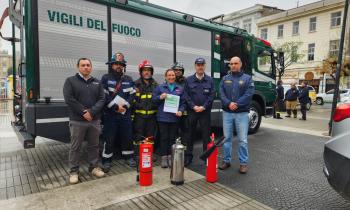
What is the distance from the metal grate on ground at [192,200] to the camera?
3281 mm

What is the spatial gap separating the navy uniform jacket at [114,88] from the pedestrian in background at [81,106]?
26cm

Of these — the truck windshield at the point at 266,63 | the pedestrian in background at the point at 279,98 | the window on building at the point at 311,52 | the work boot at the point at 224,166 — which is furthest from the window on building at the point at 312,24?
the work boot at the point at 224,166

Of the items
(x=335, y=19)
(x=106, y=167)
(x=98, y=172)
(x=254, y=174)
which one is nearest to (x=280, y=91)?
(x=254, y=174)

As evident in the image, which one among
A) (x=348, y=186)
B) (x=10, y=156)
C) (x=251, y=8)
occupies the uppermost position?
(x=251, y=8)

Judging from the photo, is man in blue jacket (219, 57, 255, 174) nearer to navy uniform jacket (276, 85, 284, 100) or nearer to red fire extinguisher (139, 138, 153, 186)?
red fire extinguisher (139, 138, 153, 186)

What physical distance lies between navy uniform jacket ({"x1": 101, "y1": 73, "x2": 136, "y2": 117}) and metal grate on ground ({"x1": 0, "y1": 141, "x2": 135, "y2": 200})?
112 centimetres

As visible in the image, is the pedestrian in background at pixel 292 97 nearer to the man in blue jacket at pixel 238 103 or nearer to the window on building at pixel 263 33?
the man in blue jacket at pixel 238 103

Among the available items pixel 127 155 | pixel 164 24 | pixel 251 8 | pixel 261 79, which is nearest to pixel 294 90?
pixel 261 79

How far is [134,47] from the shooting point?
515 cm

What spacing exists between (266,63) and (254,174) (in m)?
4.80

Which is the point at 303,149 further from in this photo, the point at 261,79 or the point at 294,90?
the point at 294,90

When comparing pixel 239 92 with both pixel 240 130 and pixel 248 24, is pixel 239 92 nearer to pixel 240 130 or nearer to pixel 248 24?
pixel 240 130

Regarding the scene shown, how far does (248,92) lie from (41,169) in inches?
153

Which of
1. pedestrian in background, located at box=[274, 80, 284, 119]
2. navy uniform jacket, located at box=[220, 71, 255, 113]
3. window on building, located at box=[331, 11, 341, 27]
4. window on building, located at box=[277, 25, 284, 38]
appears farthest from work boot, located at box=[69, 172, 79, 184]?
window on building, located at box=[277, 25, 284, 38]
